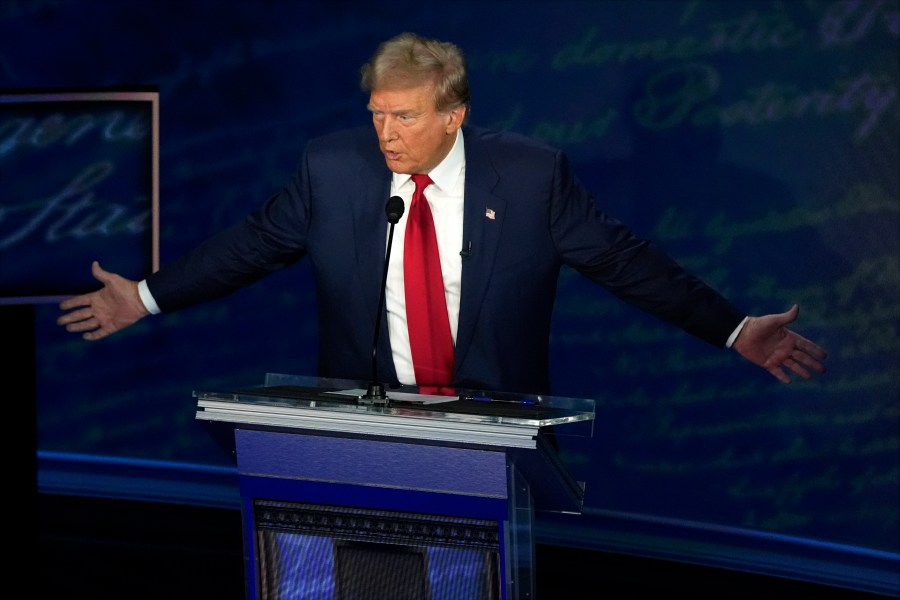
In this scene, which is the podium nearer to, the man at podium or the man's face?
the man at podium

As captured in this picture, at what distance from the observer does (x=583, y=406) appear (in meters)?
2.18

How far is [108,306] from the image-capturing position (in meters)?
3.12

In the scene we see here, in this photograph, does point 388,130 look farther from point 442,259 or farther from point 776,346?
point 776,346

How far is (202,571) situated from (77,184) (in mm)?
1409

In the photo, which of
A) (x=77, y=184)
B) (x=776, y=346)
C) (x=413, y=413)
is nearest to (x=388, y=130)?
(x=413, y=413)

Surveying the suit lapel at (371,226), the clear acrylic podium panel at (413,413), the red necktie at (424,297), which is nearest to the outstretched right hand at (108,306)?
the suit lapel at (371,226)

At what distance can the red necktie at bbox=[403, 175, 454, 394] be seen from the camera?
2736 mm

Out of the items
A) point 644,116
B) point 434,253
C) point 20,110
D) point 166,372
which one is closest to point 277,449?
point 434,253

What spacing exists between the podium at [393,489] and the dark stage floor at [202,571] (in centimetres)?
178

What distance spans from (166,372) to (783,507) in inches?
102

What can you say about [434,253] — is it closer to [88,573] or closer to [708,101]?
[708,101]

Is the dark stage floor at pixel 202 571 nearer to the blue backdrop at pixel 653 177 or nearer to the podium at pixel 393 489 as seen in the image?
the blue backdrop at pixel 653 177

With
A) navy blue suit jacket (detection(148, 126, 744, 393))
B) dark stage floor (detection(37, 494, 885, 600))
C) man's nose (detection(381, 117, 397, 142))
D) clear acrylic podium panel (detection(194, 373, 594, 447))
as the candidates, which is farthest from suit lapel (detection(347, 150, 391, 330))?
dark stage floor (detection(37, 494, 885, 600))

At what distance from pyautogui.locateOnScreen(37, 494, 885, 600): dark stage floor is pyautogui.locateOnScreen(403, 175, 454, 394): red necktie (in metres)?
1.46
